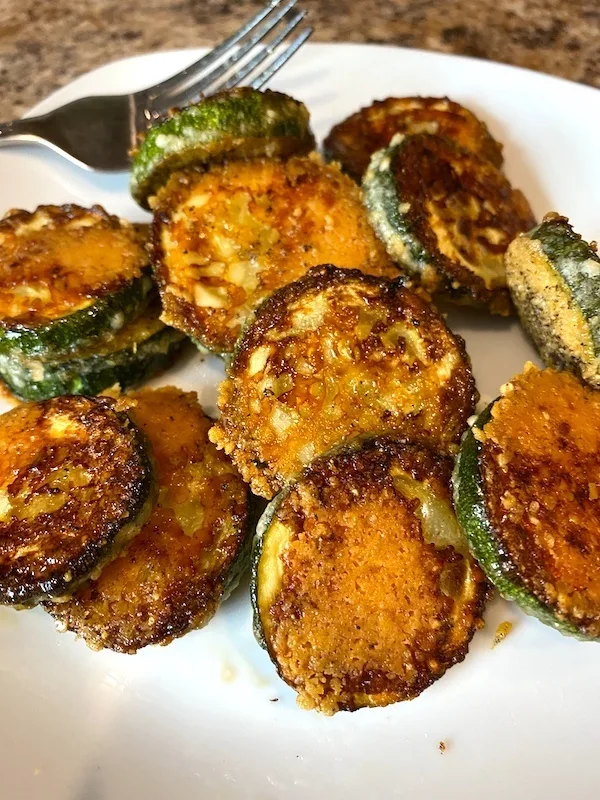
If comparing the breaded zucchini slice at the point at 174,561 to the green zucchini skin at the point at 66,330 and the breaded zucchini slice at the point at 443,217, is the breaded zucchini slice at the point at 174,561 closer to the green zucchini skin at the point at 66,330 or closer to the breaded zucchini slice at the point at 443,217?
the green zucchini skin at the point at 66,330

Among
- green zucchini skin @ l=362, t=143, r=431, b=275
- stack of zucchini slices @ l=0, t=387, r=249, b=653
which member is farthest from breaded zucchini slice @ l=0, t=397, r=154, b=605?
green zucchini skin @ l=362, t=143, r=431, b=275

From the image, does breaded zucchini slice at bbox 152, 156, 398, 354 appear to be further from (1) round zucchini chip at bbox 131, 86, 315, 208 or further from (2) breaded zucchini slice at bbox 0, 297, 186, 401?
(2) breaded zucchini slice at bbox 0, 297, 186, 401

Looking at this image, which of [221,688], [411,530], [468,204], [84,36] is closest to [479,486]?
[411,530]

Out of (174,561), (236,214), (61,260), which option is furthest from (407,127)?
(174,561)

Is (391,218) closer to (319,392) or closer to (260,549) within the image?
(319,392)

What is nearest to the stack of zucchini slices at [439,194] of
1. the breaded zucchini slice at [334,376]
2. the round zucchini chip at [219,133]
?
the breaded zucchini slice at [334,376]

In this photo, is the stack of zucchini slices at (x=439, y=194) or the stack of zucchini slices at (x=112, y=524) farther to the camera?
the stack of zucchini slices at (x=439, y=194)
